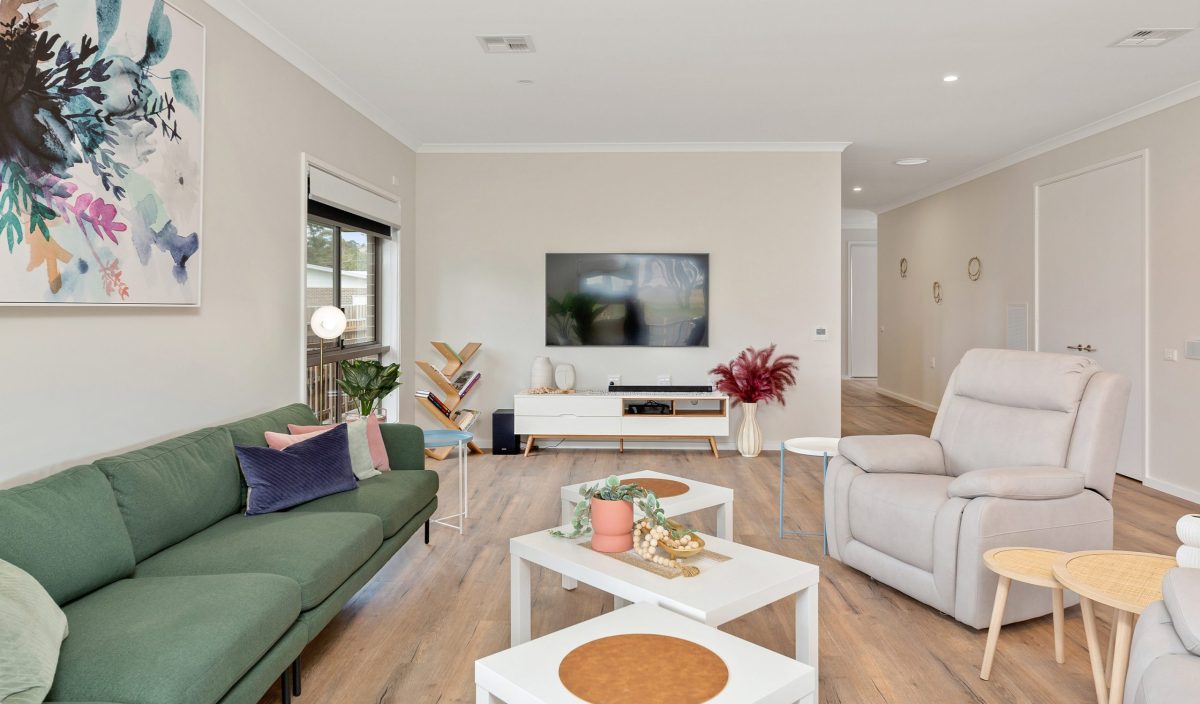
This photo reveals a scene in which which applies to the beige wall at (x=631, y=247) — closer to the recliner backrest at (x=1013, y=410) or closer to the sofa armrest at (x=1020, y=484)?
the recliner backrest at (x=1013, y=410)

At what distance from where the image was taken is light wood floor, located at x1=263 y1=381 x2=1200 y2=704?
224cm

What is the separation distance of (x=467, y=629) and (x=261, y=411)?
166 cm

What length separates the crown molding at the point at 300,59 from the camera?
3305 mm

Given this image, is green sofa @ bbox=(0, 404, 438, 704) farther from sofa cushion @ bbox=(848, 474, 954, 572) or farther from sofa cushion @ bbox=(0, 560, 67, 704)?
sofa cushion @ bbox=(848, 474, 954, 572)

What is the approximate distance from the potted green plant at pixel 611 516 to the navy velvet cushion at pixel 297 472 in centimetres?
112

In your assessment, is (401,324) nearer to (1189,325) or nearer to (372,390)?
(372,390)

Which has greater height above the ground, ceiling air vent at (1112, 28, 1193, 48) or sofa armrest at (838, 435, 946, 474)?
ceiling air vent at (1112, 28, 1193, 48)

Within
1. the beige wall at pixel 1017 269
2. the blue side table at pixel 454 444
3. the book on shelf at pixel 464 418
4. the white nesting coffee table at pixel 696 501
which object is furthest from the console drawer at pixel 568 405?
the beige wall at pixel 1017 269

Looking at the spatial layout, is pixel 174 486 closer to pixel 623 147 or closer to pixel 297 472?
pixel 297 472

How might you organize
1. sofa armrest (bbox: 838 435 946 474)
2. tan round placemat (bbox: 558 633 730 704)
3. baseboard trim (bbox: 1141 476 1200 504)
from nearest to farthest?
tan round placemat (bbox: 558 633 730 704), sofa armrest (bbox: 838 435 946 474), baseboard trim (bbox: 1141 476 1200 504)

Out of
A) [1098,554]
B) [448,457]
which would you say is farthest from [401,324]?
[1098,554]

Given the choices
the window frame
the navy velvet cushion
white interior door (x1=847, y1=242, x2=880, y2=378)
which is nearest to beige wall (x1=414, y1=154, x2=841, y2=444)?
the window frame

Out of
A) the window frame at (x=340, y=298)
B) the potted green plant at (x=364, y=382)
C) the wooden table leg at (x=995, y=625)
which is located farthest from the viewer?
the window frame at (x=340, y=298)

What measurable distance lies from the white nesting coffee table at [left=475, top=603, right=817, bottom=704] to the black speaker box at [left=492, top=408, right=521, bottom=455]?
4097 mm
